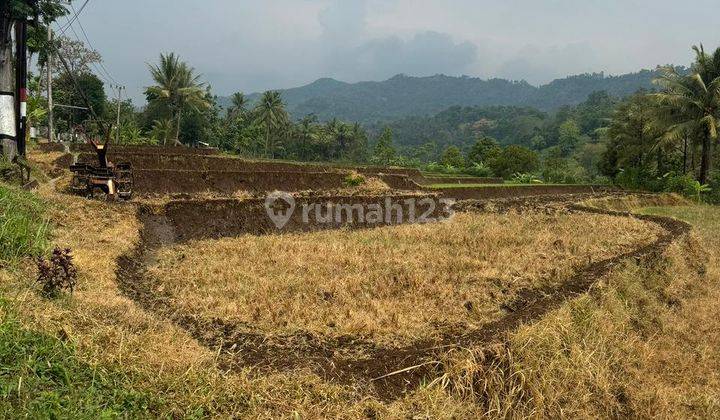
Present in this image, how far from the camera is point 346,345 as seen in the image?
16.5 feet

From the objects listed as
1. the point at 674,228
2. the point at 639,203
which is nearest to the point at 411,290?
the point at 674,228

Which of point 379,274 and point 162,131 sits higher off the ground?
point 162,131

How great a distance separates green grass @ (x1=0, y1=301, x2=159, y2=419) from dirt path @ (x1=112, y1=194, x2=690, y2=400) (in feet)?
3.50

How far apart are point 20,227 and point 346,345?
4538 mm

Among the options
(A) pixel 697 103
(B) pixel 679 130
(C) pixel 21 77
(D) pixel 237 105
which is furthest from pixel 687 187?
(D) pixel 237 105

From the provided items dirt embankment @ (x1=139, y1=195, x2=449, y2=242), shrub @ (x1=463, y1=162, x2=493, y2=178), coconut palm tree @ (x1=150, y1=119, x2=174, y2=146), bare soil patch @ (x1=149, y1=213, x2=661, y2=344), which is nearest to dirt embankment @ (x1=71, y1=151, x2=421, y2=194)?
dirt embankment @ (x1=139, y1=195, x2=449, y2=242)

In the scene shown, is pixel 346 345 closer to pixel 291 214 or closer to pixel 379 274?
pixel 379 274

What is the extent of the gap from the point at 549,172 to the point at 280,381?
42711 mm

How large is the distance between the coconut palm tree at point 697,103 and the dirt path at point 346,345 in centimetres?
2252

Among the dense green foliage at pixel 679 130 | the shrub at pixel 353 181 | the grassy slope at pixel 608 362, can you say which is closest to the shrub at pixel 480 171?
the dense green foliage at pixel 679 130

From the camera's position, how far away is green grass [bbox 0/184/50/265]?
5.86 metres

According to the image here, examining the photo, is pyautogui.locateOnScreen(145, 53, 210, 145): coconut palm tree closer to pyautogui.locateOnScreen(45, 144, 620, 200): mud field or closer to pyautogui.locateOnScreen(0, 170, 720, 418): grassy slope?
pyautogui.locateOnScreen(45, 144, 620, 200): mud field

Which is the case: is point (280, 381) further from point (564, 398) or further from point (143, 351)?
point (564, 398)

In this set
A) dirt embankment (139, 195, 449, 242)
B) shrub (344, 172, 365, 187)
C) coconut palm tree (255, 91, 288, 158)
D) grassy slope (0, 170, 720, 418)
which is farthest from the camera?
coconut palm tree (255, 91, 288, 158)
